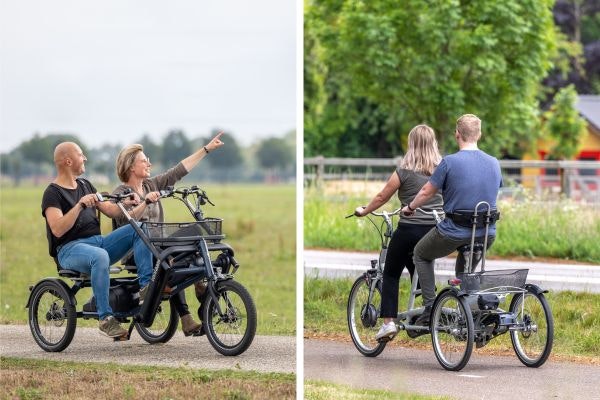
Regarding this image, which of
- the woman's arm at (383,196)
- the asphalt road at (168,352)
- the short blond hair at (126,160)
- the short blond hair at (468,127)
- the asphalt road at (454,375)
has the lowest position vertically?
the asphalt road at (454,375)

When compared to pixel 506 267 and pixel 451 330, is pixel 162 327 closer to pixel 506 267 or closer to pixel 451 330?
pixel 451 330

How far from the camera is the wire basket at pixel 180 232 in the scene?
24.4 ft

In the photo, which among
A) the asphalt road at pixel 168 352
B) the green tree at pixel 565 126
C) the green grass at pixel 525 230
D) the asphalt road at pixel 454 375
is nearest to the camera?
the asphalt road at pixel 454 375

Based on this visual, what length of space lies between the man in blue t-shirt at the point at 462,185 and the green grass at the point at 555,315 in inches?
51.9

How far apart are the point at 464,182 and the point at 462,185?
2cm

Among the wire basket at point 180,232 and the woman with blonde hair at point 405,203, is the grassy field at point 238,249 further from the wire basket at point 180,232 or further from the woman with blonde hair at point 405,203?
the wire basket at point 180,232

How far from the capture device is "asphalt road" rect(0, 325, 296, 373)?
739 cm

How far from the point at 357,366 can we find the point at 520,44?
13.0 m

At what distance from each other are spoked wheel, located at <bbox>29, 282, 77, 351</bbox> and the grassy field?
1602 mm

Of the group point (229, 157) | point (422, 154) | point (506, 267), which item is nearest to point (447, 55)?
point (506, 267)

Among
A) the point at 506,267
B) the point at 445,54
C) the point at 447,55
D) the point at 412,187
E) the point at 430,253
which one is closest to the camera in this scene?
the point at 430,253

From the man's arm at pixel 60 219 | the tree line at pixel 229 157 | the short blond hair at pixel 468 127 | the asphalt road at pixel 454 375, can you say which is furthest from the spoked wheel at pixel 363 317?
the tree line at pixel 229 157

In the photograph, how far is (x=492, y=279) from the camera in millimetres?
7543

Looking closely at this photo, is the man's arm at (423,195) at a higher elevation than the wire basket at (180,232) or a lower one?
higher
